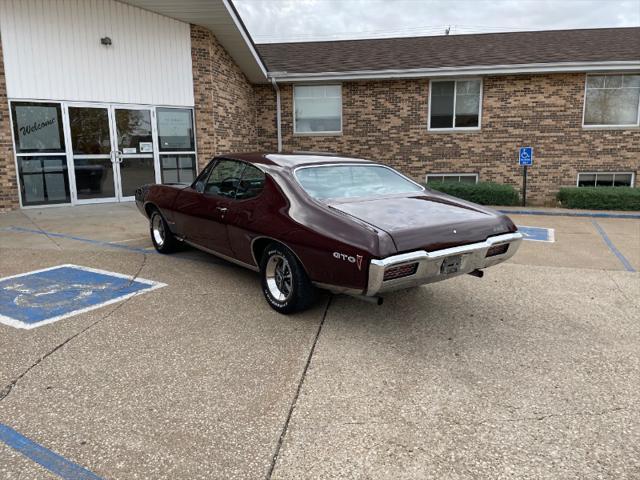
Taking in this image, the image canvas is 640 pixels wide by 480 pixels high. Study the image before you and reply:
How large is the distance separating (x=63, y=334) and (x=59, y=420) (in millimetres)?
1303

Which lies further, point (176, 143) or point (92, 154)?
point (176, 143)

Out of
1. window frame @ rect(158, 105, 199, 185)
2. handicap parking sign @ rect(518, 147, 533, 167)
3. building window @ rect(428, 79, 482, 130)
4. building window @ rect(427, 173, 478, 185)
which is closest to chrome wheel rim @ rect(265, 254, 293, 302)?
window frame @ rect(158, 105, 199, 185)

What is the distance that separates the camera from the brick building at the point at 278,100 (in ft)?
34.1

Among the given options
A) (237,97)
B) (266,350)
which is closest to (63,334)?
(266,350)

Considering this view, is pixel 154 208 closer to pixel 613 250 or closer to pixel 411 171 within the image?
pixel 613 250

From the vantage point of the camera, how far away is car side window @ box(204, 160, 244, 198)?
5070 millimetres

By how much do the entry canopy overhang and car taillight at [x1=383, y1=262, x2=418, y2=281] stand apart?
30.8 ft

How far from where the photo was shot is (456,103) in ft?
48.3

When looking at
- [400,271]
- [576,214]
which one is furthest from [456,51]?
[400,271]

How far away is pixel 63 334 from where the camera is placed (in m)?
3.92

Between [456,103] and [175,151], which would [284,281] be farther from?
[456,103]

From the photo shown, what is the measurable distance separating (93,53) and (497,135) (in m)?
10.9

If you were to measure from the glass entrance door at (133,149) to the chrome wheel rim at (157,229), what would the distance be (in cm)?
568

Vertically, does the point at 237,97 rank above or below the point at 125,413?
above
